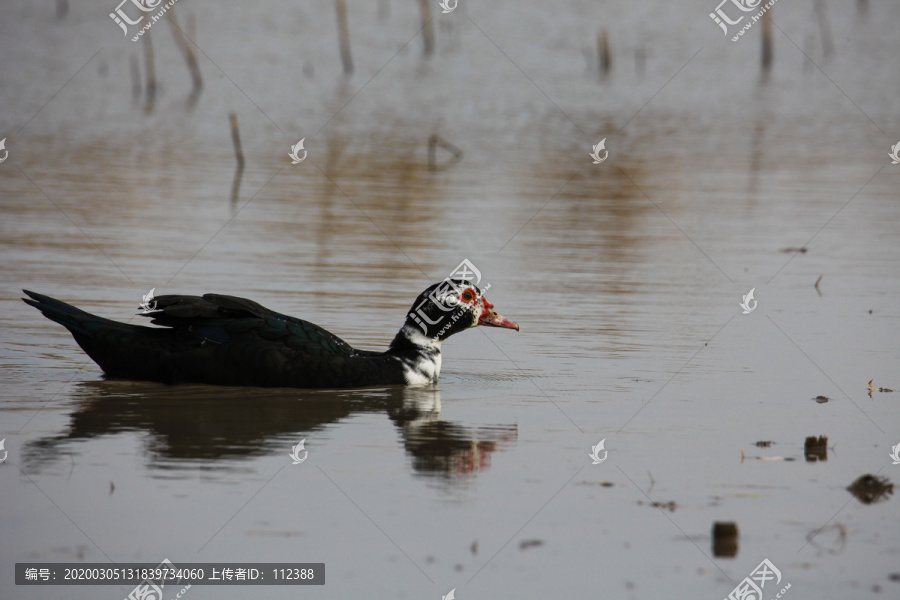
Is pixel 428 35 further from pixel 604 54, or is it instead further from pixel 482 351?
pixel 482 351

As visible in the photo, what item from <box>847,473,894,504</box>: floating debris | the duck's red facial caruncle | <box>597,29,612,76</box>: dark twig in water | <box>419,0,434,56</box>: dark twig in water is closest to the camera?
<box>847,473,894,504</box>: floating debris

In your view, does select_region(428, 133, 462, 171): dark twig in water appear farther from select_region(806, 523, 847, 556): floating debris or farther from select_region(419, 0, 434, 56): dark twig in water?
select_region(419, 0, 434, 56): dark twig in water

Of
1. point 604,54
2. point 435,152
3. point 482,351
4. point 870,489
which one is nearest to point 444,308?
point 482,351

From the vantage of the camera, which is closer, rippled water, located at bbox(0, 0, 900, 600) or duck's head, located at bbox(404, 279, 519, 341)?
rippled water, located at bbox(0, 0, 900, 600)

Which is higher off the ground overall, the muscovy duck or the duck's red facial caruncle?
the duck's red facial caruncle

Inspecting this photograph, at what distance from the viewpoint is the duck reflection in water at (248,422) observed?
23.0 feet

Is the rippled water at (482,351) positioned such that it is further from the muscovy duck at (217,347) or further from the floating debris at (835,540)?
the muscovy duck at (217,347)

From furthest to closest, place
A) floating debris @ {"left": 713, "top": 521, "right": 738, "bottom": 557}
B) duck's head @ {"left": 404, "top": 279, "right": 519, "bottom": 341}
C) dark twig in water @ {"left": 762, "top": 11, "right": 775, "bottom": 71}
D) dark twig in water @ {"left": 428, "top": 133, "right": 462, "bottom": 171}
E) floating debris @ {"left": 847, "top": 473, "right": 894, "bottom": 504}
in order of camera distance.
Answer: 1. dark twig in water @ {"left": 762, "top": 11, "right": 775, "bottom": 71}
2. dark twig in water @ {"left": 428, "top": 133, "right": 462, "bottom": 171}
3. duck's head @ {"left": 404, "top": 279, "right": 519, "bottom": 341}
4. floating debris @ {"left": 847, "top": 473, "right": 894, "bottom": 504}
5. floating debris @ {"left": 713, "top": 521, "right": 738, "bottom": 557}

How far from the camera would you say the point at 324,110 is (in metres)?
31.6

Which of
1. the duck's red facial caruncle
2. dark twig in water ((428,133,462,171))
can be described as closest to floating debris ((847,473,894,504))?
the duck's red facial caruncle

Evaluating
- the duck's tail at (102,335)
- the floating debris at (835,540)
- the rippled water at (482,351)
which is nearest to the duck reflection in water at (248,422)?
the rippled water at (482,351)

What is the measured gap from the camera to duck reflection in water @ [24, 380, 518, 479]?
702 centimetres

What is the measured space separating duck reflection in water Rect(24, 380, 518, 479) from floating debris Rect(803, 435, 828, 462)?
5.63ft

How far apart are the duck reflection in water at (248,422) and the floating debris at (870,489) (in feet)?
6.42
